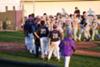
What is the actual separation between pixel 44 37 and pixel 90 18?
403 inches

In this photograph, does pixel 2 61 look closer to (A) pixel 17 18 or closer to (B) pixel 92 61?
(B) pixel 92 61

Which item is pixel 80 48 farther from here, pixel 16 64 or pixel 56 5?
pixel 56 5

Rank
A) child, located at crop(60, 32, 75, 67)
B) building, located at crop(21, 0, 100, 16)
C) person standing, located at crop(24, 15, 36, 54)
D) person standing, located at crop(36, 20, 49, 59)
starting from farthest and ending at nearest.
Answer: building, located at crop(21, 0, 100, 16)
person standing, located at crop(24, 15, 36, 54)
person standing, located at crop(36, 20, 49, 59)
child, located at crop(60, 32, 75, 67)

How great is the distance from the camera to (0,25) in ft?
171

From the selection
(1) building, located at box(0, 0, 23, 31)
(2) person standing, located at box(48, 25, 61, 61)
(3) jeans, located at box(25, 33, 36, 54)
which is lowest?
(1) building, located at box(0, 0, 23, 31)

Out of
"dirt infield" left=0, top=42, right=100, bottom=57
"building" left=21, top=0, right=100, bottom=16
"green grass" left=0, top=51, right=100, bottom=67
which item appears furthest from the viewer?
"building" left=21, top=0, right=100, bottom=16

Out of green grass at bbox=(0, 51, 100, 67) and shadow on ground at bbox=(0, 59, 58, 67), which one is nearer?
shadow on ground at bbox=(0, 59, 58, 67)

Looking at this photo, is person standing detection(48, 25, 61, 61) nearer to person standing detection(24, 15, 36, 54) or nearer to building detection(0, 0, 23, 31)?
person standing detection(24, 15, 36, 54)

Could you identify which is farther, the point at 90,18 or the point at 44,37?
the point at 90,18

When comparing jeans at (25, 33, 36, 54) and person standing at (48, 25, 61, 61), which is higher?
person standing at (48, 25, 61, 61)

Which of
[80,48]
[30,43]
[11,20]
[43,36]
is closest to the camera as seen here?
[43,36]

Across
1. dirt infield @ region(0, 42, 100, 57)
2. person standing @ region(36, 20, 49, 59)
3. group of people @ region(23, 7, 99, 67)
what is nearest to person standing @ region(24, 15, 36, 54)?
group of people @ region(23, 7, 99, 67)

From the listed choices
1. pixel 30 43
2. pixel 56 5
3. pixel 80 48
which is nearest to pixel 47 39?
pixel 30 43

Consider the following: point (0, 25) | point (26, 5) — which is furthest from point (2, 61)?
point (26, 5)
